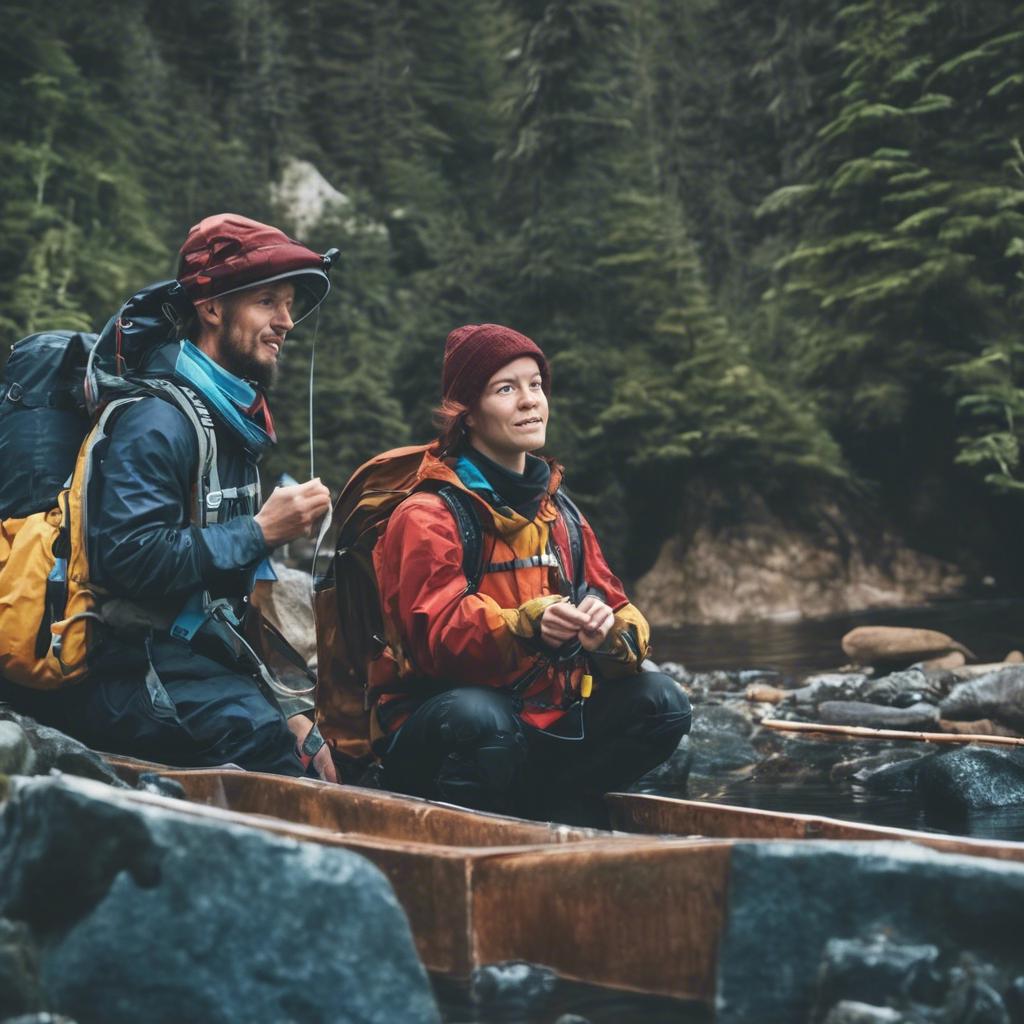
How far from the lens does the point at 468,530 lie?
4.05 meters

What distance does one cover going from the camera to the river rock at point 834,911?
234cm

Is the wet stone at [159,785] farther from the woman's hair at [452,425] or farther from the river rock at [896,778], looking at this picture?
the river rock at [896,778]

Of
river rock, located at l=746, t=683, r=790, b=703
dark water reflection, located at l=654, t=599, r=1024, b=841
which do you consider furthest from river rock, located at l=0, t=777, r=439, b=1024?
river rock, located at l=746, t=683, r=790, b=703

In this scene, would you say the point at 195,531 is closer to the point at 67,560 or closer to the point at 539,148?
the point at 67,560

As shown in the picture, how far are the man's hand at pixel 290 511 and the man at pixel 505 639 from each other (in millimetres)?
260

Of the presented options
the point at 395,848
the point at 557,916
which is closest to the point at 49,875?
the point at 395,848

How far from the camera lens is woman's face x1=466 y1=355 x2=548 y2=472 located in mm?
4227

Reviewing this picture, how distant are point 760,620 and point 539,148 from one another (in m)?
9.69

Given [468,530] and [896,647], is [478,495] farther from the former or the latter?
[896,647]

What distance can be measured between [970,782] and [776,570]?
14.9 metres

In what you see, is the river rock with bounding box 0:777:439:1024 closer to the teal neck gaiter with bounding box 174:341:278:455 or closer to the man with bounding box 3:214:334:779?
the man with bounding box 3:214:334:779

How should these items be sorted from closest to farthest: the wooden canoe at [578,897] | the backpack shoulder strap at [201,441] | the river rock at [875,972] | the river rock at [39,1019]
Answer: the river rock at [39,1019]
the river rock at [875,972]
the wooden canoe at [578,897]
the backpack shoulder strap at [201,441]

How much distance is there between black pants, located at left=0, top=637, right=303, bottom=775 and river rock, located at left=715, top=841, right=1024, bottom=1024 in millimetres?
2031

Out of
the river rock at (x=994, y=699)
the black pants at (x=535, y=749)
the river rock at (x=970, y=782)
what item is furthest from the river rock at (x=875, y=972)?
the river rock at (x=994, y=699)
